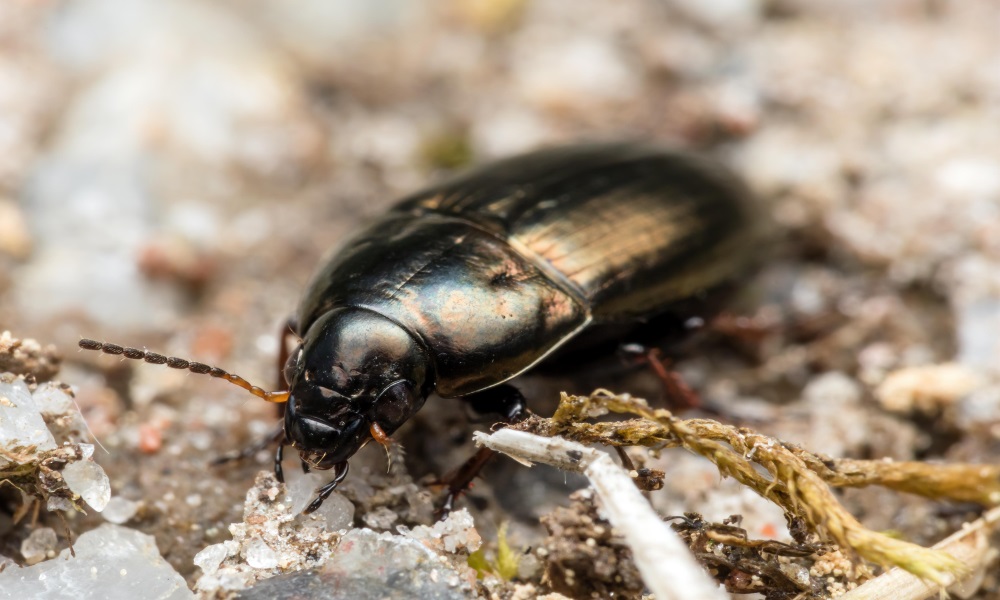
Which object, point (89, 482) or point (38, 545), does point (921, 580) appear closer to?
point (89, 482)

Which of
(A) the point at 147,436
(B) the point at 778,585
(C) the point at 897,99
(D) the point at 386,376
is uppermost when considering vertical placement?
(C) the point at 897,99

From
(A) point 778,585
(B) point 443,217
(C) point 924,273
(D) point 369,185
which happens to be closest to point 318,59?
(D) point 369,185

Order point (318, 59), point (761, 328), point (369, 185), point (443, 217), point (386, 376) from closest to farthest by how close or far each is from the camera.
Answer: point (386, 376) < point (443, 217) < point (761, 328) < point (369, 185) < point (318, 59)

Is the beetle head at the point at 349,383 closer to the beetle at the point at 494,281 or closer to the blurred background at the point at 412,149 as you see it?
the beetle at the point at 494,281

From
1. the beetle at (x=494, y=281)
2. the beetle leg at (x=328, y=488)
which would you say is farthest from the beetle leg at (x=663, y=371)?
the beetle leg at (x=328, y=488)

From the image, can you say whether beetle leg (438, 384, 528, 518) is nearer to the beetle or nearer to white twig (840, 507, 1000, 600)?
the beetle

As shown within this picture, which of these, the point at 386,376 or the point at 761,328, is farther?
the point at 761,328

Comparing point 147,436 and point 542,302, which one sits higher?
point 542,302

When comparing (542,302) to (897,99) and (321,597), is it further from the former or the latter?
(897,99)
